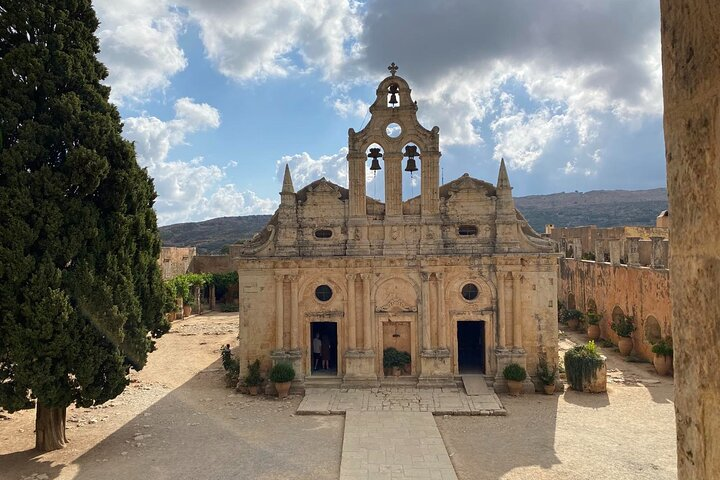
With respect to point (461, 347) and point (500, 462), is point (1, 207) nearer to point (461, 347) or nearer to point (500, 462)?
point (500, 462)

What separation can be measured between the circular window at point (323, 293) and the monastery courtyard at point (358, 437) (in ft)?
12.9

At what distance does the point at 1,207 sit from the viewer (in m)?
11.9

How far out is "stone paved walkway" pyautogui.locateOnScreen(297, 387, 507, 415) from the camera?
17.3 m

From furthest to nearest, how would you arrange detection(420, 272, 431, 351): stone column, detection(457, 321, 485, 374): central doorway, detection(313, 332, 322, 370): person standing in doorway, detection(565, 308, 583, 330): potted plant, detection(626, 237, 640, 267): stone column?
detection(565, 308, 583, 330): potted plant, detection(626, 237, 640, 267): stone column, detection(457, 321, 485, 374): central doorway, detection(313, 332, 322, 370): person standing in doorway, detection(420, 272, 431, 351): stone column

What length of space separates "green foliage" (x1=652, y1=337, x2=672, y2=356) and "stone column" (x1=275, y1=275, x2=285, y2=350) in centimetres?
1595

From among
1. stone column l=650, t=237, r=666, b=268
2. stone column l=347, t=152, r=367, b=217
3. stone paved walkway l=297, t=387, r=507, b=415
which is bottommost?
stone paved walkway l=297, t=387, r=507, b=415

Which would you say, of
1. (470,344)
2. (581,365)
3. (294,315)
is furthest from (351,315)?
(581,365)

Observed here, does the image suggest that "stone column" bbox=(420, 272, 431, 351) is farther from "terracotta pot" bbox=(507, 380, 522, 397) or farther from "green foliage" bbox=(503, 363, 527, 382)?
"terracotta pot" bbox=(507, 380, 522, 397)

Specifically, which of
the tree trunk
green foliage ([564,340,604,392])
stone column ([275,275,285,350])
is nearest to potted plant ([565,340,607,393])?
green foliage ([564,340,604,392])

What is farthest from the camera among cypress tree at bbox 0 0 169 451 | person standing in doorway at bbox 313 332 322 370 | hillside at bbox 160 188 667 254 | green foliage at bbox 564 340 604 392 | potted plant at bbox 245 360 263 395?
hillside at bbox 160 188 667 254

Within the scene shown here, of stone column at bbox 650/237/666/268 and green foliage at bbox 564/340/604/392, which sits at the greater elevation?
stone column at bbox 650/237/666/268

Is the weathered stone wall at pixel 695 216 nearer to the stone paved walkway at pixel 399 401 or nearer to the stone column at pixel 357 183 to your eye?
the stone paved walkway at pixel 399 401

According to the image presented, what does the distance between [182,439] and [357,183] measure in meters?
11.5

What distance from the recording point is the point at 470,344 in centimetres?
2323
